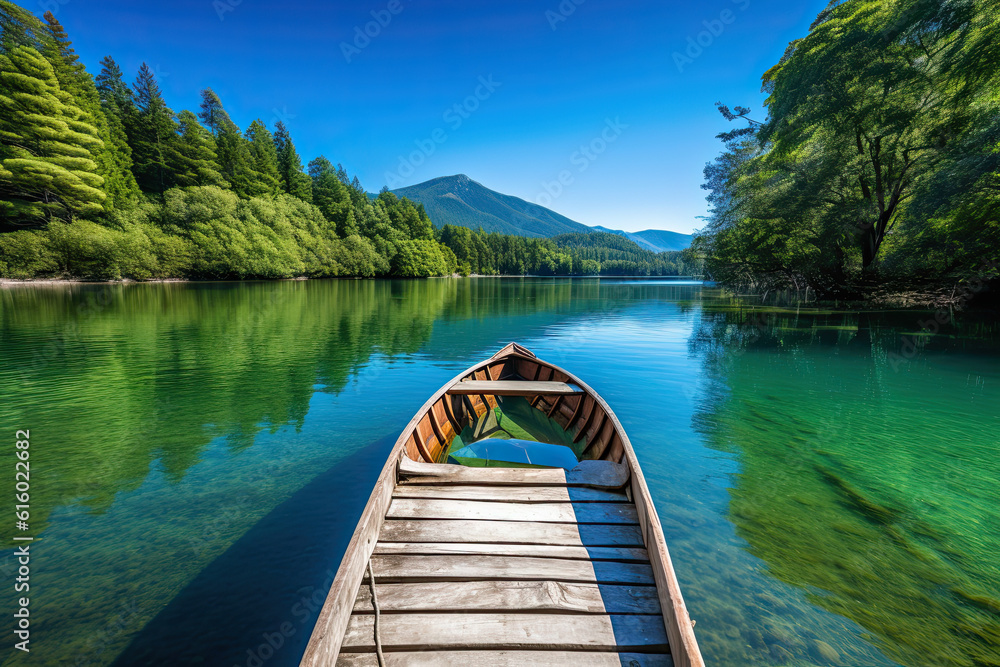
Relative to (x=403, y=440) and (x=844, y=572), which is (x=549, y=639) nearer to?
(x=403, y=440)

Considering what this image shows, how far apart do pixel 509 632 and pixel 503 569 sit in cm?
52

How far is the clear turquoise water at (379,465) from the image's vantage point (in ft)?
11.1

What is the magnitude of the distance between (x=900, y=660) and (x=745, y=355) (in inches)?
522

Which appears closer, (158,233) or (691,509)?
(691,509)

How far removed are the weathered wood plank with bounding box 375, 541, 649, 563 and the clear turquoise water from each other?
3.44 ft

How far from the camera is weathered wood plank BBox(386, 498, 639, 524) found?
141 inches

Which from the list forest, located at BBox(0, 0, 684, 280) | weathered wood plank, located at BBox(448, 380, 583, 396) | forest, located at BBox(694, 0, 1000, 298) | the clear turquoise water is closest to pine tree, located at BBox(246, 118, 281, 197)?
forest, located at BBox(0, 0, 684, 280)

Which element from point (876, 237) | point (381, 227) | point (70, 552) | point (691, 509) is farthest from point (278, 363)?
point (381, 227)

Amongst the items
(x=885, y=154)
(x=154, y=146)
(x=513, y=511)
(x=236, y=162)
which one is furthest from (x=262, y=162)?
(x=513, y=511)

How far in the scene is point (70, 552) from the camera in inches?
165

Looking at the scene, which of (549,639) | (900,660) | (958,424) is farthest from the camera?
(958,424)

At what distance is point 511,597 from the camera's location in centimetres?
272

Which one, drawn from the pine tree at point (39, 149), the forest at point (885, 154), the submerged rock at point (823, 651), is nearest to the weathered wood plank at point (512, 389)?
the submerged rock at point (823, 651)

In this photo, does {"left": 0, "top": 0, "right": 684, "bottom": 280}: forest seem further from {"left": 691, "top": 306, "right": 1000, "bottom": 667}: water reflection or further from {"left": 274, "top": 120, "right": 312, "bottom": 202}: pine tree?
{"left": 691, "top": 306, "right": 1000, "bottom": 667}: water reflection
